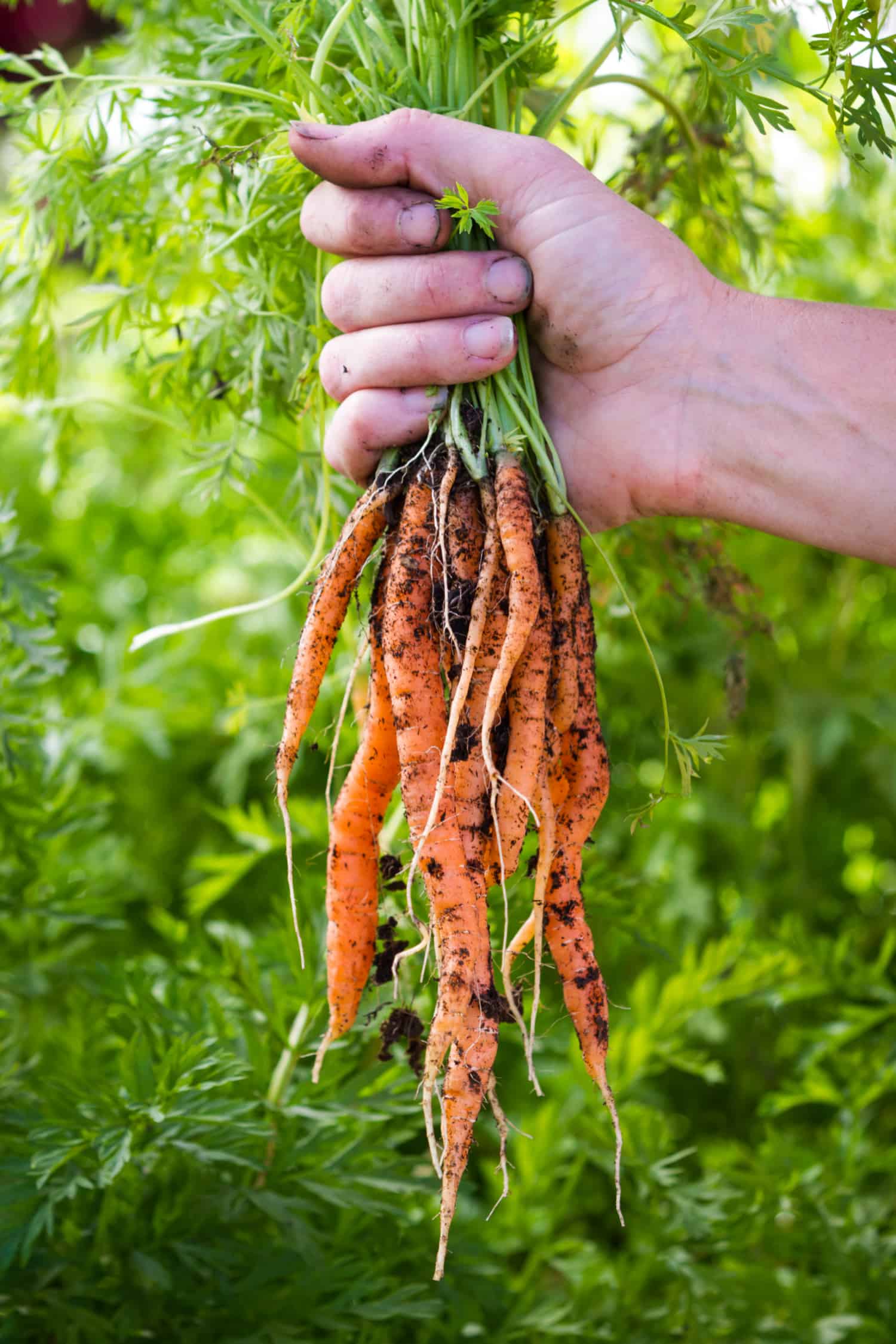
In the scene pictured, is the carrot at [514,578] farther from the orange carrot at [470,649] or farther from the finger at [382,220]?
the finger at [382,220]

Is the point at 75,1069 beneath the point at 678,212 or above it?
beneath

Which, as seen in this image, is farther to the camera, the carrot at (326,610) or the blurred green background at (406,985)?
the blurred green background at (406,985)

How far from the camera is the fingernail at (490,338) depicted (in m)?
0.98

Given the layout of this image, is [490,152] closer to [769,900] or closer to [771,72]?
[771,72]

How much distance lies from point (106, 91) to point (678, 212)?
79 cm

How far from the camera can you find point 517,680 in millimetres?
1040

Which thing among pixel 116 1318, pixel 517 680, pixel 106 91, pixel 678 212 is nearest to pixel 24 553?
pixel 106 91

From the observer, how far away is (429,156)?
973 mm

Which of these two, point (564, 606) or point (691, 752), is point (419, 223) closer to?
point (564, 606)

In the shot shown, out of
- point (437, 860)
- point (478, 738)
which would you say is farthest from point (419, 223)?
point (437, 860)

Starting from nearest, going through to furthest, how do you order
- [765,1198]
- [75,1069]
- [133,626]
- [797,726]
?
[75,1069] → [765,1198] → [797,726] → [133,626]

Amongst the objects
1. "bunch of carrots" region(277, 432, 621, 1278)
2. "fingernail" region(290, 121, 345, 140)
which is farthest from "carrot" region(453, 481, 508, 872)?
"fingernail" region(290, 121, 345, 140)

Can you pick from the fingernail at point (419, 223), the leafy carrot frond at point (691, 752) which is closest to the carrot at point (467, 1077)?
the leafy carrot frond at point (691, 752)

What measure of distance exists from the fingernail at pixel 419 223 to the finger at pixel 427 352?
75mm
